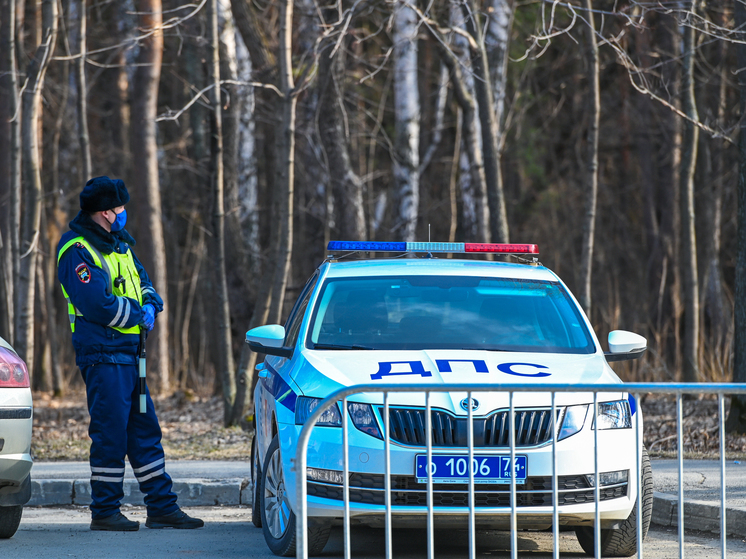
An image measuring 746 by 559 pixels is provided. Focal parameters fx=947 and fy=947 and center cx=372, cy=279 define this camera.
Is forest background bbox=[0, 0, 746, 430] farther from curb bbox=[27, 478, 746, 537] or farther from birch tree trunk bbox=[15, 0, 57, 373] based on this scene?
curb bbox=[27, 478, 746, 537]

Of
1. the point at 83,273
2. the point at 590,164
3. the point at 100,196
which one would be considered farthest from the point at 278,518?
the point at 590,164

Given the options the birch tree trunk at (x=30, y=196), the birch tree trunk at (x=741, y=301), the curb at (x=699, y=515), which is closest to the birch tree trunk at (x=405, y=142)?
the birch tree trunk at (x=30, y=196)

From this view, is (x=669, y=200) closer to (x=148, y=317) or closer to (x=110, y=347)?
(x=148, y=317)

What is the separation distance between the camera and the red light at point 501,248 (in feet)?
19.3

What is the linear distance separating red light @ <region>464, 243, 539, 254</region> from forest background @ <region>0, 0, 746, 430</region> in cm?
87

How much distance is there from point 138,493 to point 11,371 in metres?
2.30

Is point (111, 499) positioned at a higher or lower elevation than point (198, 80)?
lower

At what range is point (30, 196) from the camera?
34.7ft

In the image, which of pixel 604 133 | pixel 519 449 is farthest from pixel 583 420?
pixel 604 133

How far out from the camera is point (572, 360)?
5.26 metres

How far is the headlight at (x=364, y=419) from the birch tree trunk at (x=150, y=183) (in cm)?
1192

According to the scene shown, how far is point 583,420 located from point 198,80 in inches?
496

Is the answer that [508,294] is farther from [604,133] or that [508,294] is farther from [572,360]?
[604,133]

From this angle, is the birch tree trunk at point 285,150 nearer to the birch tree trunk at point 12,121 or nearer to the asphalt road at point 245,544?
the birch tree trunk at point 12,121
